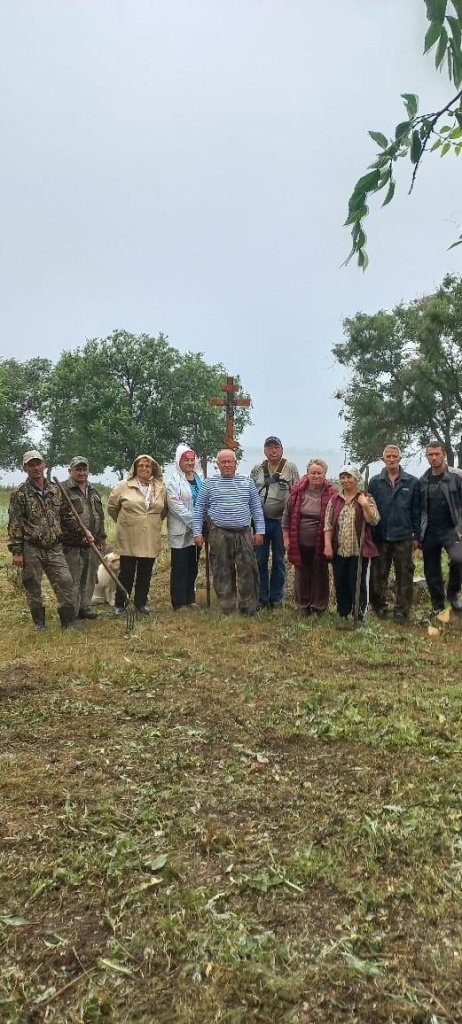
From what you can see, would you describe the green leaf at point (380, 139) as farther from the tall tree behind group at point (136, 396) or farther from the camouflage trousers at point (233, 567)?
the tall tree behind group at point (136, 396)

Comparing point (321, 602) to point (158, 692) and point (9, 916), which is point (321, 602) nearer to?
point (158, 692)

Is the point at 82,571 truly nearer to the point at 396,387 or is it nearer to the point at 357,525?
the point at 357,525

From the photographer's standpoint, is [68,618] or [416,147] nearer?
[416,147]

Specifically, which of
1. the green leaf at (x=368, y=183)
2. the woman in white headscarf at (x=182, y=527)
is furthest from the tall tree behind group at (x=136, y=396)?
the green leaf at (x=368, y=183)

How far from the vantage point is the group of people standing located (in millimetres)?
6953

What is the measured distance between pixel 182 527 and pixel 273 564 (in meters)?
1.23

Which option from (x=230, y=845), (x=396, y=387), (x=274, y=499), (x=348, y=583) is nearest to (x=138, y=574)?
(x=274, y=499)

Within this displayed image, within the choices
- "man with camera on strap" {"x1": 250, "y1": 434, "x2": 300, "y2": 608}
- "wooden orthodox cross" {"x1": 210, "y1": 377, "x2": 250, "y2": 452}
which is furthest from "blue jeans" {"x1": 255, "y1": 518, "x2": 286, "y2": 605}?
"wooden orthodox cross" {"x1": 210, "y1": 377, "x2": 250, "y2": 452}

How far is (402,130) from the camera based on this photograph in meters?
1.47

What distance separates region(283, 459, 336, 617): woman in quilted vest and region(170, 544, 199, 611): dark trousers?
A: 4.15 ft

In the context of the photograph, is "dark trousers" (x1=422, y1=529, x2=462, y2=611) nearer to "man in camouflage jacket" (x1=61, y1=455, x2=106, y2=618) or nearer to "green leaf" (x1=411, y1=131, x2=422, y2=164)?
"man in camouflage jacket" (x1=61, y1=455, x2=106, y2=618)

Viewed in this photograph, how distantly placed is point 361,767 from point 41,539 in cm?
439

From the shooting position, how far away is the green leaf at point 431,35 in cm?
125

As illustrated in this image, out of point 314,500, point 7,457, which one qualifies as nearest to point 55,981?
point 314,500
